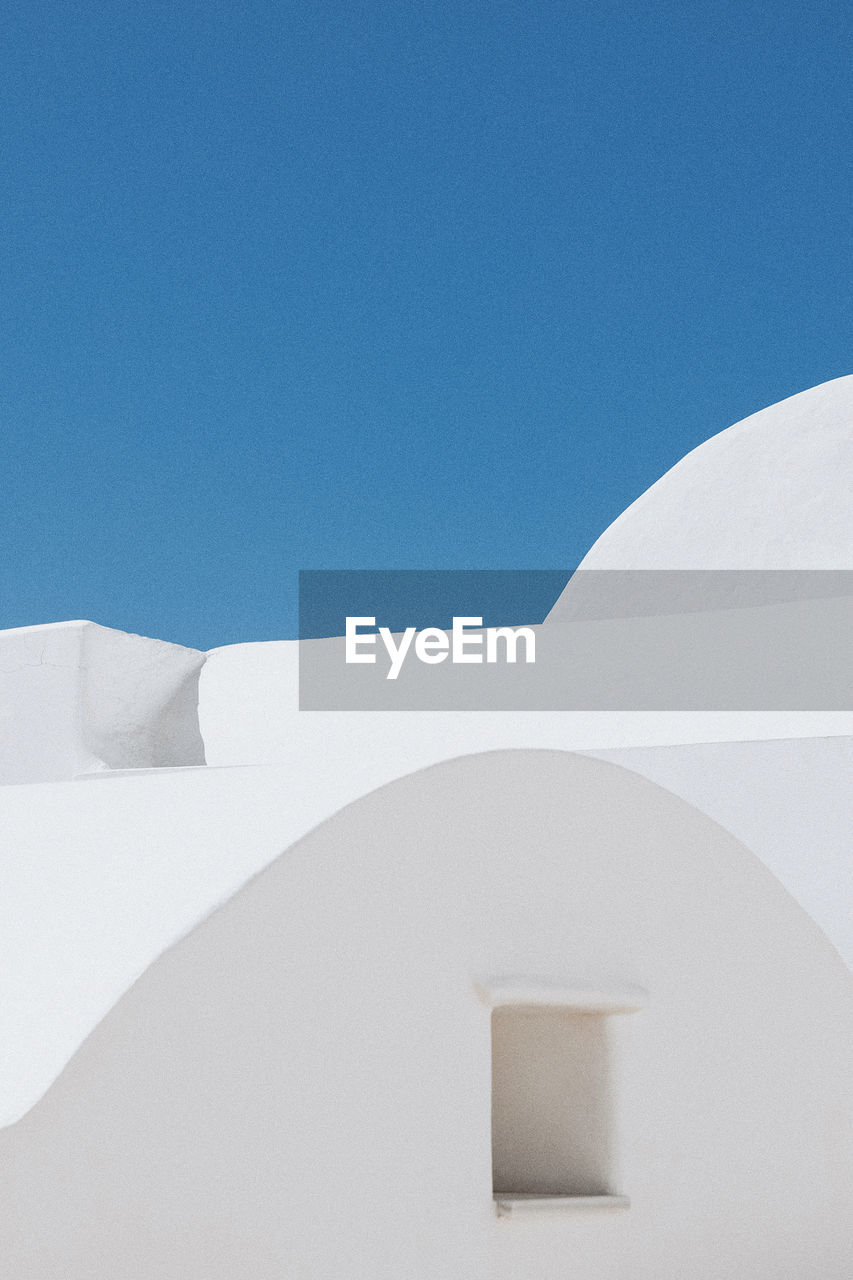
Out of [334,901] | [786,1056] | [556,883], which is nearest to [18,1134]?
[334,901]

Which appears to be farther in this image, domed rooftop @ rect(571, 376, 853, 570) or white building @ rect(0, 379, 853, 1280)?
domed rooftop @ rect(571, 376, 853, 570)

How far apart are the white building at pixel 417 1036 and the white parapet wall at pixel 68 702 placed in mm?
4696

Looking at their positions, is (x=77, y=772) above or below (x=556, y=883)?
above

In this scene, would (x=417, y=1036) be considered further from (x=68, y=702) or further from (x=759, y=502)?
(x=68, y=702)

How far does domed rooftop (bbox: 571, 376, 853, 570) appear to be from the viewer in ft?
28.0

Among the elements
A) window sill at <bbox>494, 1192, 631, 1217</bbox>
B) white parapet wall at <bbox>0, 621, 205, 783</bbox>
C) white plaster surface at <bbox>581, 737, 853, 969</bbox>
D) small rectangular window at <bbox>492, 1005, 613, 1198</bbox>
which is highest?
white parapet wall at <bbox>0, 621, 205, 783</bbox>

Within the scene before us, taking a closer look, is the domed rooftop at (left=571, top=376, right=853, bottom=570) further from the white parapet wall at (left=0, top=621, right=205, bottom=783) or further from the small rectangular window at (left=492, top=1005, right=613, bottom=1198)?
the small rectangular window at (left=492, top=1005, right=613, bottom=1198)

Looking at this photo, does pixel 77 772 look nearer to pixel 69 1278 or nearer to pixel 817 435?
pixel 817 435

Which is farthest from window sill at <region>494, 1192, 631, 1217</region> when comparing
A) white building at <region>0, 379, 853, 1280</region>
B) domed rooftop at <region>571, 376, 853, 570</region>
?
domed rooftop at <region>571, 376, 853, 570</region>

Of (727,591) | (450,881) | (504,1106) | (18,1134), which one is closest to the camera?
(18,1134)

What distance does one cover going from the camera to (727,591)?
343 inches

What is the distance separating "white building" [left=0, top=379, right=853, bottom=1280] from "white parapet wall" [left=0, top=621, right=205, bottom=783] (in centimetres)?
470

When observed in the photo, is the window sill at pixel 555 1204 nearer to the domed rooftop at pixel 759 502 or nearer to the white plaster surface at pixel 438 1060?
the white plaster surface at pixel 438 1060

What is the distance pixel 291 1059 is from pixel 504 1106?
98 cm
